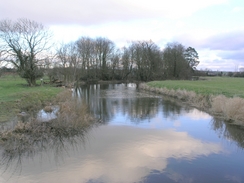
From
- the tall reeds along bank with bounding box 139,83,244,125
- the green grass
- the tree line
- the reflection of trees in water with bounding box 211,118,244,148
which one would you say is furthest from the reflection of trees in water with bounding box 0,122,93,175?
the tree line

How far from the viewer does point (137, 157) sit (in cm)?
739

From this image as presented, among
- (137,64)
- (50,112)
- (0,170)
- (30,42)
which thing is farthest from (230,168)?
(137,64)

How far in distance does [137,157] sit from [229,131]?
5.94 m

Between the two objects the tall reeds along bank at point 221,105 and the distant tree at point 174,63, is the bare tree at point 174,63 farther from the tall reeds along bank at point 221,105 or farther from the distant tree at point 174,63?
the tall reeds along bank at point 221,105

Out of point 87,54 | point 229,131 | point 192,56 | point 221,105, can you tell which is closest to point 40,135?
point 229,131

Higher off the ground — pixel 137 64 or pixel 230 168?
pixel 137 64

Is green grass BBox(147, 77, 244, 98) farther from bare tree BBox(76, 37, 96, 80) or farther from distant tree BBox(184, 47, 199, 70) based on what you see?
distant tree BBox(184, 47, 199, 70)

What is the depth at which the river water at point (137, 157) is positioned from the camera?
6078 mm

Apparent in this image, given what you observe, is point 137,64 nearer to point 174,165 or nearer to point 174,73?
point 174,73

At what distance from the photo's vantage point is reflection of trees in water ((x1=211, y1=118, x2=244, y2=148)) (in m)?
9.67

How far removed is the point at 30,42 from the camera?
93.1 ft

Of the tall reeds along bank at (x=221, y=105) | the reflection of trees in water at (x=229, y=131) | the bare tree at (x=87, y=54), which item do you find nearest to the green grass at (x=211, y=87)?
the tall reeds along bank at (x=221, y=105)

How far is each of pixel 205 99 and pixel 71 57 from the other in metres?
35.3

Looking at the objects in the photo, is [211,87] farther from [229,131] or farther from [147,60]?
[147,60]
